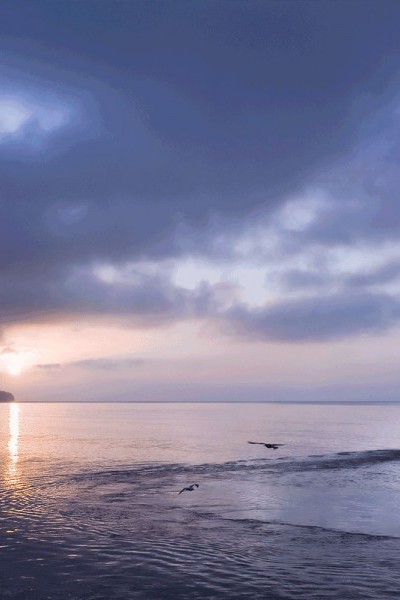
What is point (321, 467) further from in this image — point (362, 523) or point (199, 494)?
point (362, 523)

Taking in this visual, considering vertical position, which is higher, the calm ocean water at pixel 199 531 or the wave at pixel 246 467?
the calm ocean water at pixel 199 531

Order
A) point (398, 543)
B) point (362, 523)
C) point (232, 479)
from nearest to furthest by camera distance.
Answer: point (398, 543), point (362, 523), point (232, 479)

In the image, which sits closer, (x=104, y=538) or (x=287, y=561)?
(x=287, y=561)

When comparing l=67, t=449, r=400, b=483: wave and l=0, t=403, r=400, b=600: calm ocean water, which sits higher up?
l=0, t=403, r=400, b=600: calm ocean water

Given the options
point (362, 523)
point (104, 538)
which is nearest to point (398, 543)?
point (362, 523)

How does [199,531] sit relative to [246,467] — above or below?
above

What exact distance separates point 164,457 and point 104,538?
3847 cm

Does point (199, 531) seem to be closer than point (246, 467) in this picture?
Yes

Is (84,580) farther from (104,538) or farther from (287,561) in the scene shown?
(287,561)

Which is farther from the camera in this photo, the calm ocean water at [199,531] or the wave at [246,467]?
the wave at [246,467]

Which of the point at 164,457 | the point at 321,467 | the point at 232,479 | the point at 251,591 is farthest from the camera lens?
the point at 164,457

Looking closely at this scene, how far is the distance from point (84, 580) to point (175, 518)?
11.3 metres

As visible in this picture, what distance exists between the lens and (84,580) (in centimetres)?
1980

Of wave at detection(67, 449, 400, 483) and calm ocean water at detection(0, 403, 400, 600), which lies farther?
wave at detection(67, 449, 400, 483)
